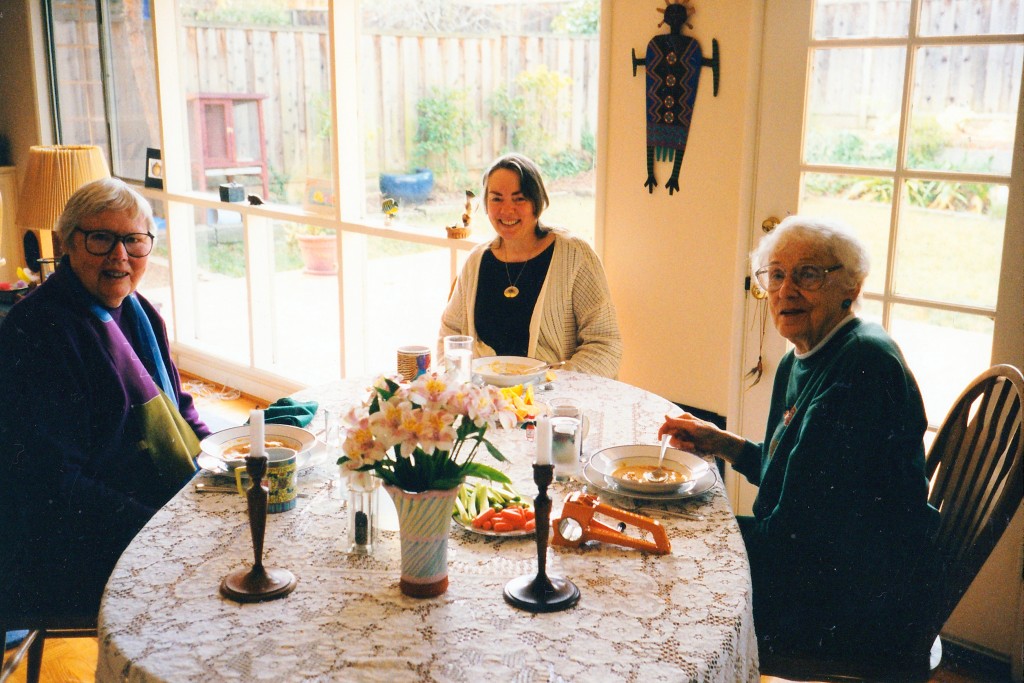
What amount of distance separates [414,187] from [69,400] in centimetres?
224

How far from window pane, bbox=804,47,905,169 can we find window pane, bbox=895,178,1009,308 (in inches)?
5.9

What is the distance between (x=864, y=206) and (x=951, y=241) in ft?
0.83

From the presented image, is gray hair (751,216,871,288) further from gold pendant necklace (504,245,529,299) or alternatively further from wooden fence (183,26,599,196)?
wooden fence (183,26,599,196)

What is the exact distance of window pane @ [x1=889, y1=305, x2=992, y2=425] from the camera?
2.47 m

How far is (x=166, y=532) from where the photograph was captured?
1.60 m

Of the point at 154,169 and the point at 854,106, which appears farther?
the point at 154,169

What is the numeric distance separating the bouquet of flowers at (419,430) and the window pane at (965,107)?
1.64 meters

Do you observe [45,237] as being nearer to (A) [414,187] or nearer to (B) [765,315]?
(A) [414,187]

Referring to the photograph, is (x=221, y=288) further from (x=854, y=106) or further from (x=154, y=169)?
(x=854, y=106)

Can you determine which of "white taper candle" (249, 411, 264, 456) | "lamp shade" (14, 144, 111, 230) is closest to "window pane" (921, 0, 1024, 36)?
"white taper candle" (249, 411, 264, 456)

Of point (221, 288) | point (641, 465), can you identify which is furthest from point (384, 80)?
point (641, 465)

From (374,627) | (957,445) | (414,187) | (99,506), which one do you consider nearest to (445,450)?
(374,627)

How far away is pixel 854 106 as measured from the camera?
2.60m

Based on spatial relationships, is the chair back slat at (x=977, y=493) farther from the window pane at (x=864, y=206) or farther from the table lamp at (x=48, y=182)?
the table lamp at (x=48, y=182)
